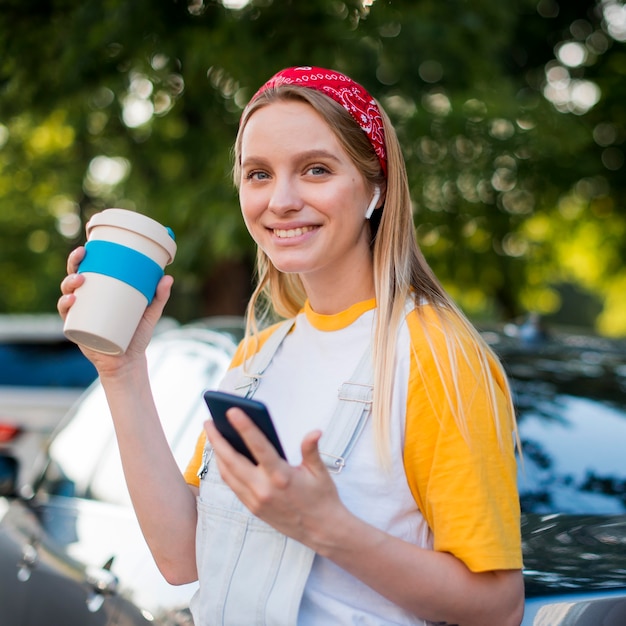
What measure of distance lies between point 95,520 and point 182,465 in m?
0.44

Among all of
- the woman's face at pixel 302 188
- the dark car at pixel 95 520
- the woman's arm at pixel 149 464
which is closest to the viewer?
the woman's face at pixel 302 188

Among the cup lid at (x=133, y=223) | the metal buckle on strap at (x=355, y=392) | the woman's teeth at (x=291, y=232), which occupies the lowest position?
the metal buckle on strap at (x=355, y=392)

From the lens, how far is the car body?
2021mm

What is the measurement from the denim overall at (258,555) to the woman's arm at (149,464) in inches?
5.0

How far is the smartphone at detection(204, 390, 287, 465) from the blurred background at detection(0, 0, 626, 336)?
2.94 m

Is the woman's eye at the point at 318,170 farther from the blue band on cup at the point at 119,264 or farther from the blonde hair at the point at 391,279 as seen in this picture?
the blue band on cup at the point at 119,264

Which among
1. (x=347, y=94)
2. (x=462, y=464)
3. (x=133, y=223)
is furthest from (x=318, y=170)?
(x=462, y=464)

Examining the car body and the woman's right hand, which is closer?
the woman's right hand

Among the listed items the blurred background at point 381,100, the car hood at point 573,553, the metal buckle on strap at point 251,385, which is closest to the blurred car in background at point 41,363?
the blurred background at point 381,100

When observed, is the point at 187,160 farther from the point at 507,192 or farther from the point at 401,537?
the point at 401,537

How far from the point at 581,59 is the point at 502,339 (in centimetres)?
668

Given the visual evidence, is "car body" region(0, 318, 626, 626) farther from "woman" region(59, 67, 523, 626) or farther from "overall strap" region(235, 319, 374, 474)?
"overall strap" region(235, 319, 374, 474)

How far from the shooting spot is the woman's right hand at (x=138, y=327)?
1690mm

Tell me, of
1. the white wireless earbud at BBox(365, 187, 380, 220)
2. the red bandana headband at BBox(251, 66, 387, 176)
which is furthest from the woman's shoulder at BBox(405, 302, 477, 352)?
the red bandana headband at BBox(251, 66, 387, 176)
